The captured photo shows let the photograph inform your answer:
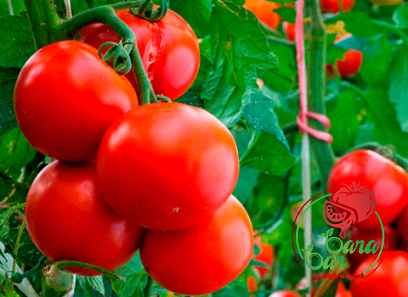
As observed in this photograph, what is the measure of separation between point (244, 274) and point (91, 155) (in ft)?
1.96

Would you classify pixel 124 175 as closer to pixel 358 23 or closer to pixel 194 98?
pixel 194 98

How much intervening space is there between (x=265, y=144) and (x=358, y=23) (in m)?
0.49

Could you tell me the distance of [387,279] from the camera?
1.64 feet

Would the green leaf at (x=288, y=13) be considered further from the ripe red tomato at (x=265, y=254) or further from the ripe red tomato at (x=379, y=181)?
the ripe red tomato at (x=265, y=254)

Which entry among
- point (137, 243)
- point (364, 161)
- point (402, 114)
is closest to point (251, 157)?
point (364, 161)

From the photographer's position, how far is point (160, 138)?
262 mm

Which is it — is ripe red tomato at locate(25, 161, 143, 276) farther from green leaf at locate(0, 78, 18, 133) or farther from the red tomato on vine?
the red tomato on vine

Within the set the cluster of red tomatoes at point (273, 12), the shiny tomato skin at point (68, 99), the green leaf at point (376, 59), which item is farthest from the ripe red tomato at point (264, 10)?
the shiny tomato skin at point (68, 99)

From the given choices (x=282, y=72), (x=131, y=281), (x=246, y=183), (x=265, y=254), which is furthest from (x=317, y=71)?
(x=265, y=254)

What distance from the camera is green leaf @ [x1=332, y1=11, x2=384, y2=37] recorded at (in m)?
0.88

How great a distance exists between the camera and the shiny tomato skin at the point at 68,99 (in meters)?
0.28

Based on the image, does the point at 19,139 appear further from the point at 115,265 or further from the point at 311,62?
the point at 311,62

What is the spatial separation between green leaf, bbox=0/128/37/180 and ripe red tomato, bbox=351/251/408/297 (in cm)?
45

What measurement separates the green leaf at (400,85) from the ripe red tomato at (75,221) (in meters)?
0.73
